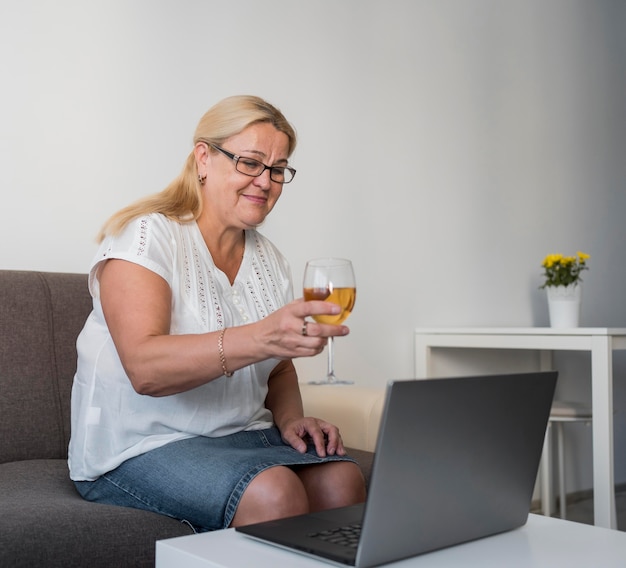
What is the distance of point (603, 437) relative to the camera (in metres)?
2.45

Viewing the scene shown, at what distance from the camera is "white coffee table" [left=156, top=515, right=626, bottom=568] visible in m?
0.95

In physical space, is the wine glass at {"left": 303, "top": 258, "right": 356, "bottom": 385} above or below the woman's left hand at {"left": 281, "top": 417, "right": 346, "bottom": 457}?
above

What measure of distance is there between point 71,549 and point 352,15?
7.06 ft

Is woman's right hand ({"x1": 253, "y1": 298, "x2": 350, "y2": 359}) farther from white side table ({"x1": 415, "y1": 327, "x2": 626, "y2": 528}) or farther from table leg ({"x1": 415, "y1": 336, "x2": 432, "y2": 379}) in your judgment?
table leg ({"x1": 415, "y1": 336, "x2": 432, "y2": 379})

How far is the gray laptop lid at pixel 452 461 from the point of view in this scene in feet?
2.98

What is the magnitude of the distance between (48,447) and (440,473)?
3.61 ft

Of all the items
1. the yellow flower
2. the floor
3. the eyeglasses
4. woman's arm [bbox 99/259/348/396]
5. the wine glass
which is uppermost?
the eyeglasses

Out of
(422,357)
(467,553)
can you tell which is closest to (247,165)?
(467,553)

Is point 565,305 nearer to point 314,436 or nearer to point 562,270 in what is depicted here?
point 562,270

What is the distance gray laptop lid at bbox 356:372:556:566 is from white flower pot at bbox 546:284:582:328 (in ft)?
6.60

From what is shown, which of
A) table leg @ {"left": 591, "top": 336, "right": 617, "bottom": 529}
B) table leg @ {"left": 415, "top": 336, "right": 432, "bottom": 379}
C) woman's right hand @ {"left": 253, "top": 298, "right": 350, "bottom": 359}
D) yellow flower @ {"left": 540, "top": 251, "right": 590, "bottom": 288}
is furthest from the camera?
yellow flower @ {"left": 540, "top": 251, "right": 590, "bottom": 288}

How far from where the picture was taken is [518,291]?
3457 millimetres

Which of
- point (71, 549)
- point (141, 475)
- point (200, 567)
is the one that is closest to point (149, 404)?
point (141, 475)

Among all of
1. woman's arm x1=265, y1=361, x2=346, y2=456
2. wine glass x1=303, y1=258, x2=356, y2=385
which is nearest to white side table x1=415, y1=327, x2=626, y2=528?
woman's arm x1=265, y1=361, x2=346, y2=456
